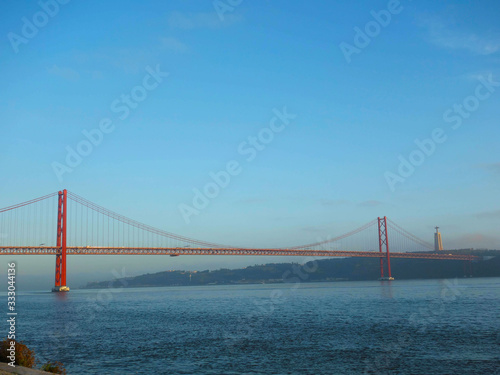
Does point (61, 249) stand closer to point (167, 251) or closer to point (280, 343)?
point (167, 251)

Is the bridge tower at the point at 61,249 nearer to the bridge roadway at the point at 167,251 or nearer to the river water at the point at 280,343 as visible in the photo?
the bridge roadway at the point at 167,251

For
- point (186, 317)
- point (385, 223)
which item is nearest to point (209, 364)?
point (186, 317)

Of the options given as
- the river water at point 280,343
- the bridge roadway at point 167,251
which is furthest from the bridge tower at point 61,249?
the river water at point 280,343

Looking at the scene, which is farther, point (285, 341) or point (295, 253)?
point (295, 253)

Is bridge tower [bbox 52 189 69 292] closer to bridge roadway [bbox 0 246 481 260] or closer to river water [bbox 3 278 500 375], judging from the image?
bridge roadway [bbox 0 246 481 260]

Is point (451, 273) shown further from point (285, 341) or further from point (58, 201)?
point (285, 341)

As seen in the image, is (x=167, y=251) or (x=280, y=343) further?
(x=167, y=251)

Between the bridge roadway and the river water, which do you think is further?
the bridge roadway

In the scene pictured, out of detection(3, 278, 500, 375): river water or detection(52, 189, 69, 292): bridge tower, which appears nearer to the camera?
detection(3, 278, 500, 375): river water

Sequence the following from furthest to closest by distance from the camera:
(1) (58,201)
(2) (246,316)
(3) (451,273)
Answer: (3) (451,273) → (1) (58,201) → (2) (246,316)

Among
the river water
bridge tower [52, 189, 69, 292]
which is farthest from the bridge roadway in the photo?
the river water

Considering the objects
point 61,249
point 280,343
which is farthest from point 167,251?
point 280,343
